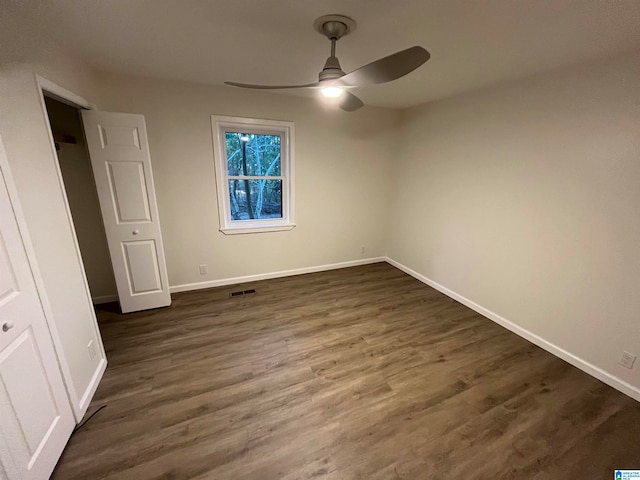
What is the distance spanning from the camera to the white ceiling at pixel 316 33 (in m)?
1.37

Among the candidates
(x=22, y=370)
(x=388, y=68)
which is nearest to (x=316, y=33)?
(x=388, y=68)

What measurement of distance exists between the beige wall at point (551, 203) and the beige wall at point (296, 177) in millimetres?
1001

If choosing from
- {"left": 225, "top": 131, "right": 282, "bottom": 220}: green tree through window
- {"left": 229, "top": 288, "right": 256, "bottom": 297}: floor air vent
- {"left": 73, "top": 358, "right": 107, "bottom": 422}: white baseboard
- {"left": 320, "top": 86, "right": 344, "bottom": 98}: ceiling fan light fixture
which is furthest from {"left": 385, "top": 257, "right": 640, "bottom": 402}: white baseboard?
{"left": 73, "top": 358, "right": 107, "bottom": 422}: white baseboard

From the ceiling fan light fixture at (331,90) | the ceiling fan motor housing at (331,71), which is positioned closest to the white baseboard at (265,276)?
the ceiling fan light fixture at (331,90)

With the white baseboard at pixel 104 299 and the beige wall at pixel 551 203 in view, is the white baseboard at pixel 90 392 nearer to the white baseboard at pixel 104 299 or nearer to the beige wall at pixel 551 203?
the white baseboard at pixel 104 299

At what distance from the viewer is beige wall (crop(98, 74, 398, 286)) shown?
9.23 ft

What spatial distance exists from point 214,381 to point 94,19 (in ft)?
8.30

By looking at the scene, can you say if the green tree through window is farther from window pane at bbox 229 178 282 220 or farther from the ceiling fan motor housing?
the ceiling fan motor housing

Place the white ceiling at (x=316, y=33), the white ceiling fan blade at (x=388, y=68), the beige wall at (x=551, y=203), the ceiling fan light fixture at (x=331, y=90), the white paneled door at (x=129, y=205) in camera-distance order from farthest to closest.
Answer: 1. the white paneled door at (x=129, y=205)
2. the beige wall at (x=551, y=203)
3. the ceiling fan light fixture at (x=331, y=90)
4. the white ceiling at (x=316, y=33)
5. the white ceiling fan blade at (x=388, y=68)

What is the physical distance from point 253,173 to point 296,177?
58cm

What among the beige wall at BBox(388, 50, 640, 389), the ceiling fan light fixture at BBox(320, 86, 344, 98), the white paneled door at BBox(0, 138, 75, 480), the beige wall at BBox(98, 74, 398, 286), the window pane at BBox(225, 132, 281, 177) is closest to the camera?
the white paneled door at BBox(0, 138, 75, 480)

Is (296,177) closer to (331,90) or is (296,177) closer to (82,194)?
(331,90)

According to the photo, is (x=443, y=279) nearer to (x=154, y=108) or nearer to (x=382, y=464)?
(x=382, y=464)

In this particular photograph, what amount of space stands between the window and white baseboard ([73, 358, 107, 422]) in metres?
1.78
